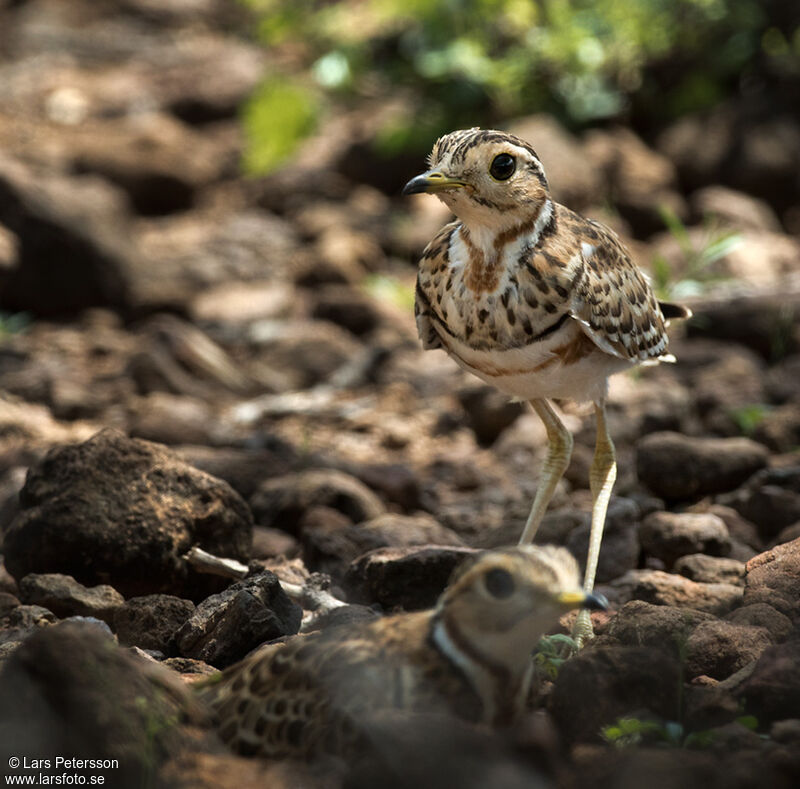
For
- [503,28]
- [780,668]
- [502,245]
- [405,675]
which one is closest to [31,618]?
[405,675]

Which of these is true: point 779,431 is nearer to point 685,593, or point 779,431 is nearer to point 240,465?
point 685,593

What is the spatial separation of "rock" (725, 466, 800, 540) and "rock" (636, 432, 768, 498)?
83 mm

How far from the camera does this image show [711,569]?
4211mm

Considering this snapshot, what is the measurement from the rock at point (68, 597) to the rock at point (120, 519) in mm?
128

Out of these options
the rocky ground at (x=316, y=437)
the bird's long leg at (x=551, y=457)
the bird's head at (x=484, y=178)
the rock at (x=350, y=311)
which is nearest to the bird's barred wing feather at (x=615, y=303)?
the bird's head at (x=484, y=178)

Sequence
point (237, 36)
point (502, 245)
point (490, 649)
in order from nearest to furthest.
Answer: point (490, 649) → point (502, 245) → point (237, 36)

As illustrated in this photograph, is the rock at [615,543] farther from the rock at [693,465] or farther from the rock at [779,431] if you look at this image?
the rock at [779,431]

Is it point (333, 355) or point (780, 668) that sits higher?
point (780, 668)

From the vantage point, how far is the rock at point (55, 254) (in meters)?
7.94

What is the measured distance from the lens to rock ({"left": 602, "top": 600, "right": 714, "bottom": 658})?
3291 millimetres

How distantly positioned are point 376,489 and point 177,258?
3.84 metres

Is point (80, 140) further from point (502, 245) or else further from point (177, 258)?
point (502, 245)

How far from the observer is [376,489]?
18.4ft

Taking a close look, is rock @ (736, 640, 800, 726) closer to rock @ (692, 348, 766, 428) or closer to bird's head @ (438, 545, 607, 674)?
bird's head @ (438, 545, 607, 674)
